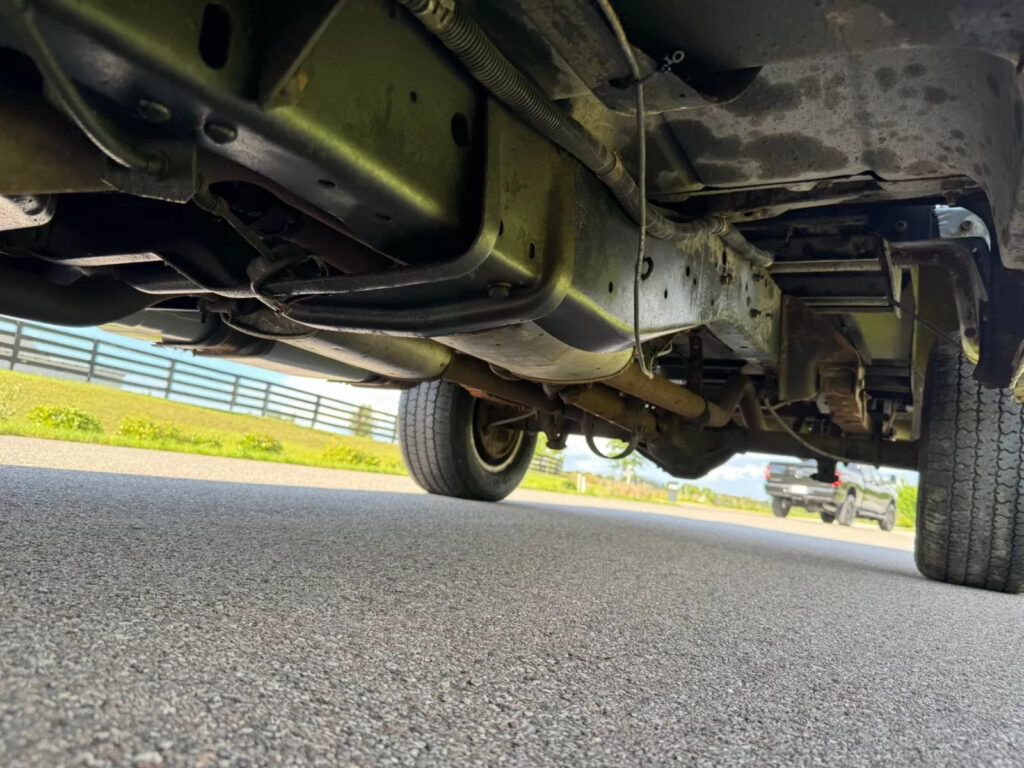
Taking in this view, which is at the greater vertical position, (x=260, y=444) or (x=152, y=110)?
(x=152, y=110)

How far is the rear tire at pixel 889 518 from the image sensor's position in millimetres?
A: 12220

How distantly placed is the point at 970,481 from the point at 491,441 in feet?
6.62

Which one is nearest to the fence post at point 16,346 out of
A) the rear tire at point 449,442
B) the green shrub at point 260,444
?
the green shrub at point 260,444

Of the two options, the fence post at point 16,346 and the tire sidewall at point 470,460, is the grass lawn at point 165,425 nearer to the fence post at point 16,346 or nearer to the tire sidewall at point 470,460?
the fence post at point 16,346

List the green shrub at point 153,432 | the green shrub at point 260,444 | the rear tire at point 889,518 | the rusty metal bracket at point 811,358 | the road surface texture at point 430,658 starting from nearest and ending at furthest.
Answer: the road surface texture at point 430,658, the rusty metal bracket at point 811,358, the green shrub at point 153,432, the green shrub at point 260,444, the rear tire at point 889,518

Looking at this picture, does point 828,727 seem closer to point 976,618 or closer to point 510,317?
point 510,317

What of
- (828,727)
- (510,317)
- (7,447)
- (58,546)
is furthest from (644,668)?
(7,447)

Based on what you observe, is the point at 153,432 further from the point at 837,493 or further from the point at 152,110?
the point at 837,493

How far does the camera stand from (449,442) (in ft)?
10.2

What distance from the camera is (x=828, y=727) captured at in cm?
72

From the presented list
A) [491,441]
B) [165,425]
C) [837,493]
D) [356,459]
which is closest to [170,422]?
[165,425]

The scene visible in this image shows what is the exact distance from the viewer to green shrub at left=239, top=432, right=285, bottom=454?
706 cm

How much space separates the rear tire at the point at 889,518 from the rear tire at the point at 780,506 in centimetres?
187

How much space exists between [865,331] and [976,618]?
1.17 meters
